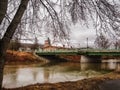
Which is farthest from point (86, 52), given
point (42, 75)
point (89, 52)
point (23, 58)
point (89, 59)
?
point (42, 75)

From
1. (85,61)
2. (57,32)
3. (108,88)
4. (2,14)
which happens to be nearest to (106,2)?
(57,32)

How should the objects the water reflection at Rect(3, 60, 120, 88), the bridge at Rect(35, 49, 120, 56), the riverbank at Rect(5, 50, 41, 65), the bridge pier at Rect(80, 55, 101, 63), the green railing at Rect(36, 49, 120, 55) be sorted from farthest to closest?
the bridge pier at Rect(80, 55, 101, 63), the riverbank at Rect(5, 50, 41, 65), the green railing at Rect(36, 49, 120, 55), the bridge at Rect(35, 49, 120, 56), the water reflection at Rect(3, 60, 120, 88)

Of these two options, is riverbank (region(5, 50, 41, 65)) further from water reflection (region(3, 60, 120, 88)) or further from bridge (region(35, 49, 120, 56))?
water reflection (region(3, 60, 120, 88))

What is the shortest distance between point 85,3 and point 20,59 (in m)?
60.7

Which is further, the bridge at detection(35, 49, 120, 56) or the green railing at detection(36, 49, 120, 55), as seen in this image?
the green railing at detection(36, 49, 120, 55)

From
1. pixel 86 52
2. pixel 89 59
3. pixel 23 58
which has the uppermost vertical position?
pixel 86 52

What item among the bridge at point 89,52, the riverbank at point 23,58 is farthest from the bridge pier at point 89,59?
the riverbank at point 23,58

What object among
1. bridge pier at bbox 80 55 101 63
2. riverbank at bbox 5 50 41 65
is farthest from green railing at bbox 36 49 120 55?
bridge pier at bbox 80 55 101 63

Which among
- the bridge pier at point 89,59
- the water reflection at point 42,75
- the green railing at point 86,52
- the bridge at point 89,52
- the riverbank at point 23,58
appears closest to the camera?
the water reflection at point 42,75

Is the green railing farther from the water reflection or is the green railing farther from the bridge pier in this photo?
the water reflection

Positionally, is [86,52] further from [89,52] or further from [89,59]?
[89,59]

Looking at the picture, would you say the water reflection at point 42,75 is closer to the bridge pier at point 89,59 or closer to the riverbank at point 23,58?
the riverbank at point 23,58

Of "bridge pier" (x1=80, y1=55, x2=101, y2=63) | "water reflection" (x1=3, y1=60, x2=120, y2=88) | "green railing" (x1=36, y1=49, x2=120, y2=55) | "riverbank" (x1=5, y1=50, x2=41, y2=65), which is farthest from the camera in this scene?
"bridge pier" (x1=80, y1=55, x2=101, y2=63)

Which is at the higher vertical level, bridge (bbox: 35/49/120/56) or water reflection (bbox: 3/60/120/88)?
bridge (bbox: 35/49/120/56)
